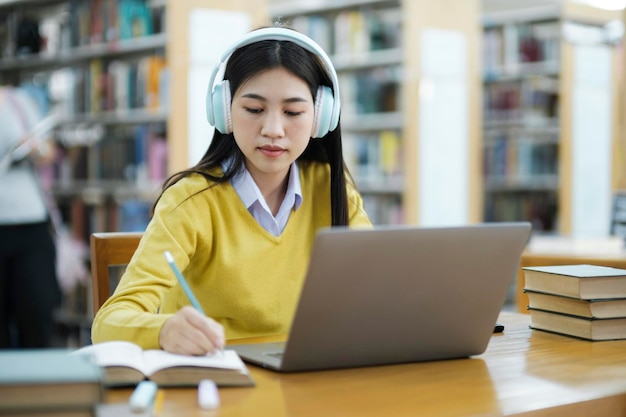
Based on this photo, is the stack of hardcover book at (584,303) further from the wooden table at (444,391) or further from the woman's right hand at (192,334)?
the woman's right hand at (192,334)

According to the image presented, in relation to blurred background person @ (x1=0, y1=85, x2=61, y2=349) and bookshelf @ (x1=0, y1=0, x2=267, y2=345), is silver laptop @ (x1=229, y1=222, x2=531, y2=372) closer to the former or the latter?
blurred background person @ (x1=0, y1=85, x2=61, y2=349)

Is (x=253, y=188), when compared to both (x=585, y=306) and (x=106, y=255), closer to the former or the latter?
(x=106, y=255)

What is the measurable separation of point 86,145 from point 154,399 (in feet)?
14.4

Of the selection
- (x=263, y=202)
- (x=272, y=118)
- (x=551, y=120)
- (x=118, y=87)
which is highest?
(x=118, y=87)

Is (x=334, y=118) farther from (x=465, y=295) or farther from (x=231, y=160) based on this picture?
(x=465, y=295)

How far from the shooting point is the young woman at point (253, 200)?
1485mm

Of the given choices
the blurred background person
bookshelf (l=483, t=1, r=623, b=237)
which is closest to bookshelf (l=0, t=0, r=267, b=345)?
the blurred background person

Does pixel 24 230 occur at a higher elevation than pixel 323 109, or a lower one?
lower

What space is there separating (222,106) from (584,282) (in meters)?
0.67

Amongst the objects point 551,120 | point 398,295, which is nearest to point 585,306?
point 398,295

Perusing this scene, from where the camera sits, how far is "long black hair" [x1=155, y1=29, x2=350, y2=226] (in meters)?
1.53

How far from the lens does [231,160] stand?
1.64 meters

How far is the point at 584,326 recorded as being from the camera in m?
1.36

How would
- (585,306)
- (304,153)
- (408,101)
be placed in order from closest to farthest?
(585,306), (304,153), (408,101)
